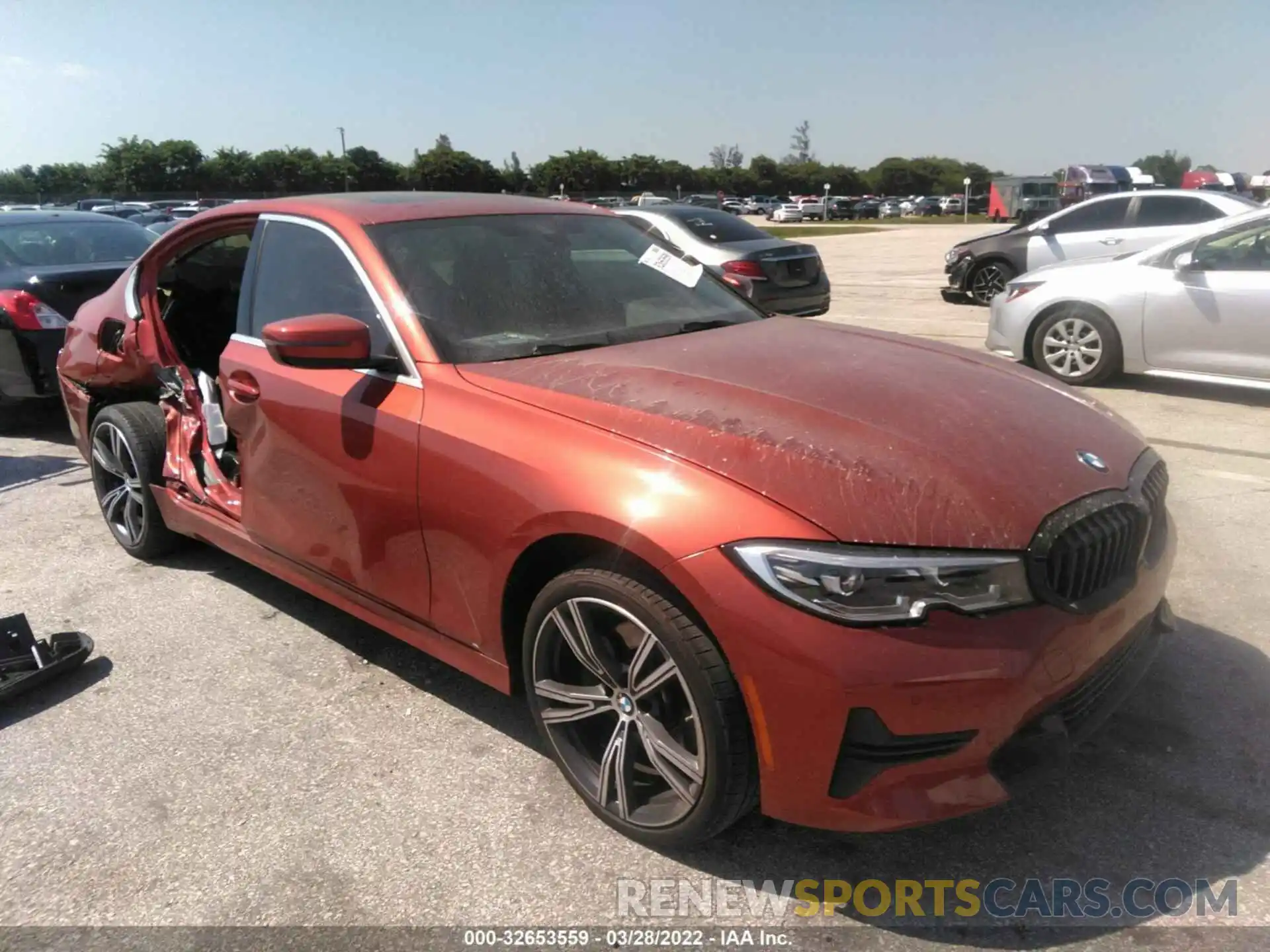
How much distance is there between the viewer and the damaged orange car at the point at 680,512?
2.06m

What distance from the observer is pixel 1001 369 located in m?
3.12

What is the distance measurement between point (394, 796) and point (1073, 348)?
654cm

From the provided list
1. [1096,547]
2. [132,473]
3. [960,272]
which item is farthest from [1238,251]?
[132,473]

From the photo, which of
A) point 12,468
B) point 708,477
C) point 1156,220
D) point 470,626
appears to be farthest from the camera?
point 1156,220

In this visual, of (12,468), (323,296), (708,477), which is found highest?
(323,296)

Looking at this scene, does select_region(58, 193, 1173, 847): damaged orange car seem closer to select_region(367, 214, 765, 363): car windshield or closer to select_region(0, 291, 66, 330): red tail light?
select_region(367, 214, 765, 363): car windshield

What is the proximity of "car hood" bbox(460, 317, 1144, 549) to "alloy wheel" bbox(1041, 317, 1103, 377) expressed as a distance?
15.5ft

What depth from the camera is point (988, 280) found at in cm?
1288

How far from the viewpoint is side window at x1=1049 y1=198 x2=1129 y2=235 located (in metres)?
11.2

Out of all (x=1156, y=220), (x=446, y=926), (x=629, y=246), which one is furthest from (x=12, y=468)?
(x=1156, y=220)

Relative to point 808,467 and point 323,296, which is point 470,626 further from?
point 323,296

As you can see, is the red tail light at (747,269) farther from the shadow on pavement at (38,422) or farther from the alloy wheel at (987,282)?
the shadow on pavement at (38,422)

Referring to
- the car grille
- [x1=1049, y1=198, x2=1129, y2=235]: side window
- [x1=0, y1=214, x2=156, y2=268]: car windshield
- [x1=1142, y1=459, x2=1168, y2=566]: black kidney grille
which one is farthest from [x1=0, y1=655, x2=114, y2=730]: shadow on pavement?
[x1=1049, y1=198, x2=1129, y2=235]: side window

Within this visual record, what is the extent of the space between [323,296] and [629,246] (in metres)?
1.16
